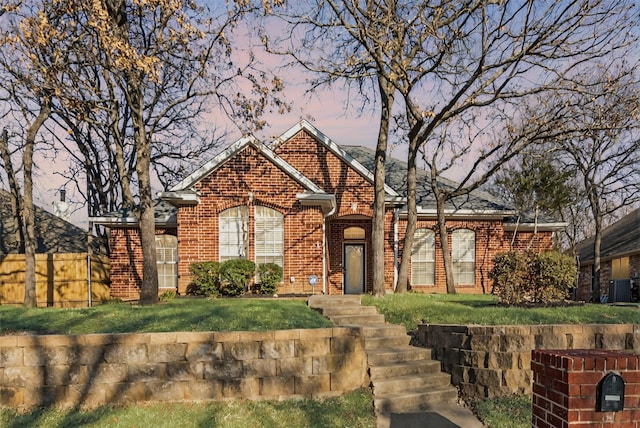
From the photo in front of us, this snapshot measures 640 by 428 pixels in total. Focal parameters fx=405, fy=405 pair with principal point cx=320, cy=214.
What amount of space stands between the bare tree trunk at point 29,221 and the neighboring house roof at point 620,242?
2534 centimetres

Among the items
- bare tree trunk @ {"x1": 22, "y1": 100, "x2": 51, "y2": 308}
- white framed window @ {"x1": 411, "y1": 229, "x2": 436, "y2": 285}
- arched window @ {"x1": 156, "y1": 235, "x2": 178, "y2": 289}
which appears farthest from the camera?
white framed window @ {"x1": 411, "y1": 229, "x2": 436, "y2": 285}

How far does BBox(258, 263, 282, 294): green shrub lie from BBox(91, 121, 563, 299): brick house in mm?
681

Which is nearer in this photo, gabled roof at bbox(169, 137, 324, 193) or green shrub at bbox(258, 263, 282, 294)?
green shrub at bbox(258, 263, 282, 294)

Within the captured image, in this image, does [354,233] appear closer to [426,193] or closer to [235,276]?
[426,193]

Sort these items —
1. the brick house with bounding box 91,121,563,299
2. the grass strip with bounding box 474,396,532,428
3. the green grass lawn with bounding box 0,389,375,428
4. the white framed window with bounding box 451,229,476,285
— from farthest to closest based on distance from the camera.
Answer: the white framed window with bounding box 451,229,476,285
the brick house with bounding box 91,121,563,299
the grass strip with bounding box 474,396,532,428
the green grass lawn with bounding box 0,389,375,428

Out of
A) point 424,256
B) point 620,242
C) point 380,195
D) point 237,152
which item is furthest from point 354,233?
point 620,242

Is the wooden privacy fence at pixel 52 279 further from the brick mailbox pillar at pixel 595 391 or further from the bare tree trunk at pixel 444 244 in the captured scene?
the brick mailbox pillar at pixel 595 391

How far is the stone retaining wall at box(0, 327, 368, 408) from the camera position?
5465mm

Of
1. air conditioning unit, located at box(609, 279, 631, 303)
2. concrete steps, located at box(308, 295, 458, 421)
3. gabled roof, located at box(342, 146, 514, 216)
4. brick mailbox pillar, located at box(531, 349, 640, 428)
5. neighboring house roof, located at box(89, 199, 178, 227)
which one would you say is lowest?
air conditioning unit, located at box(609, 279, 631, 303)

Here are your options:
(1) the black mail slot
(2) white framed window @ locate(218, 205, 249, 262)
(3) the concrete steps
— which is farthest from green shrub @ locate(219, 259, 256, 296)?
(1) the black mail slot

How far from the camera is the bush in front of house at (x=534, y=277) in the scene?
880 cm

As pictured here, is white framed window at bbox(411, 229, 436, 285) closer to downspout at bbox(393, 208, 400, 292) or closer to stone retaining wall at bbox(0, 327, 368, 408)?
downspout at bbox(393, 208, 400, 292)

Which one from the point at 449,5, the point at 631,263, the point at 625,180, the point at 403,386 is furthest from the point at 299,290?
the point at 625,180

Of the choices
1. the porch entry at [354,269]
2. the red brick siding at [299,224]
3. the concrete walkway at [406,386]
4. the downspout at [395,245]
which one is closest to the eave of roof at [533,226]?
the red brick siding at [299,224]
